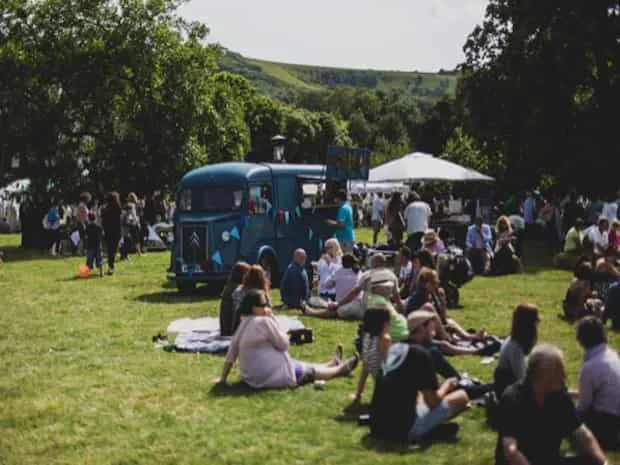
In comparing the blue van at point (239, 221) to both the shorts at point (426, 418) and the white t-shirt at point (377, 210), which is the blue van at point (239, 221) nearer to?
the shorts at point (426, 418)

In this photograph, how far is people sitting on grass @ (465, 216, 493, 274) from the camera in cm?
2255

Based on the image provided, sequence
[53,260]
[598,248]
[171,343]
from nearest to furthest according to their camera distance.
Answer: [171,343]
[598,248]
[53,260]

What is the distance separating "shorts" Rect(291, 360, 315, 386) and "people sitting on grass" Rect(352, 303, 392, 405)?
109 cm

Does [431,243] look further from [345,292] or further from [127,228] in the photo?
[127,228]

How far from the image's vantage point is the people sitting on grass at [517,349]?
8.08 m

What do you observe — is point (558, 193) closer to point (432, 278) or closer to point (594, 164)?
point (594, 164)

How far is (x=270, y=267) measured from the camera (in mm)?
20359

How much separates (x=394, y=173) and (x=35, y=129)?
50.8ft

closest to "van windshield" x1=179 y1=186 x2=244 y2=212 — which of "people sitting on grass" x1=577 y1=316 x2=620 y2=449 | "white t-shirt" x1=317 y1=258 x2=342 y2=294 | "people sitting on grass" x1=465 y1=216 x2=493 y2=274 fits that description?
"white t-shirt" x1=317 y1=258 x2=342 y2=294

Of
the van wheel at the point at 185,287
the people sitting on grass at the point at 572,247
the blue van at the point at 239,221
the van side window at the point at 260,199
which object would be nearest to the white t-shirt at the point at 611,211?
the people sitting on grass at the point at 572,247

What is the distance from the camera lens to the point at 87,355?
13070 millimetres

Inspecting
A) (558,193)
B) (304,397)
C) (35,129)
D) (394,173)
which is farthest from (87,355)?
(558,193)

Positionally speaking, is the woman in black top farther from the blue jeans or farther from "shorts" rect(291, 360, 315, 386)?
"shorts" rect(291, 360, 315, 386)

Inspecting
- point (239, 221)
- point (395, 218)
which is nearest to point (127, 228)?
point (395, 218)
